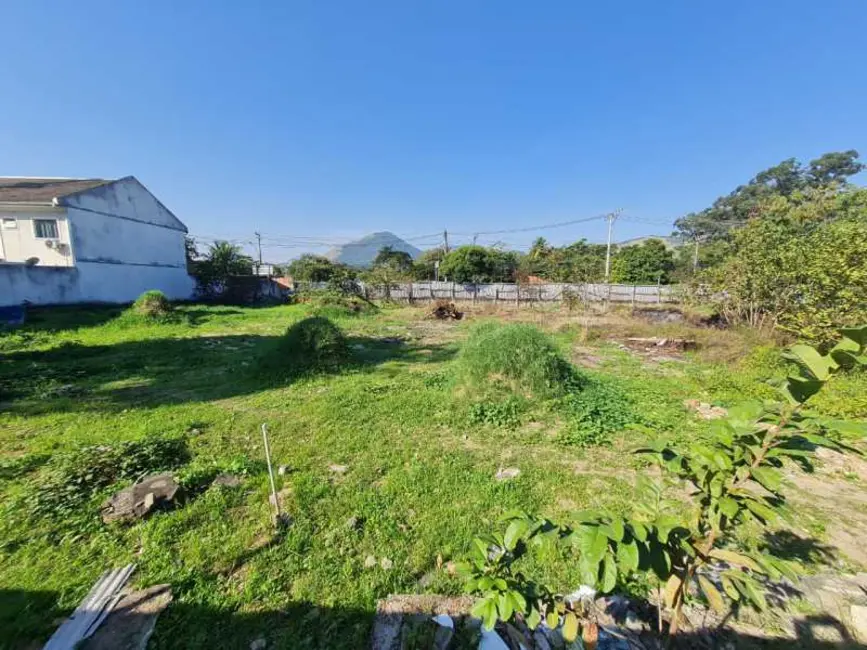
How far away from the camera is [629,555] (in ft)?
2.63

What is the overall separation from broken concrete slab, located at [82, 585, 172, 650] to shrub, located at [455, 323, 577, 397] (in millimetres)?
3631

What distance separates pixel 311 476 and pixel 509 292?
1769cm

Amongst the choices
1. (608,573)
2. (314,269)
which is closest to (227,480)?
(608,573)

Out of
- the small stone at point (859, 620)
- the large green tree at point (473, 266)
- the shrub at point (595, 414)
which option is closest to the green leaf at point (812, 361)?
the small stone at point (859, 620)

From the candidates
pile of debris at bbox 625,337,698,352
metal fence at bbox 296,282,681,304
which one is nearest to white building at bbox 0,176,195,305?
metal fence at bbox 296,282,681,304

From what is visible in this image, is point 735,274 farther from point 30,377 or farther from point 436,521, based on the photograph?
point 30,377

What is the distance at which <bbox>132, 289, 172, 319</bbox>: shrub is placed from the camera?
11188mm

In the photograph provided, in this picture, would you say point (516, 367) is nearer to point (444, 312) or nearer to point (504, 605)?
point (504, 605)

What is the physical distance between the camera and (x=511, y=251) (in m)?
34.1

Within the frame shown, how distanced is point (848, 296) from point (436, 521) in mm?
7108

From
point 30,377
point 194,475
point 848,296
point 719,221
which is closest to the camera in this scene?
point 194,475

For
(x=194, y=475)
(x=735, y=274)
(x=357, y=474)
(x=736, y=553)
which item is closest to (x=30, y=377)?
(x=194, y=475)

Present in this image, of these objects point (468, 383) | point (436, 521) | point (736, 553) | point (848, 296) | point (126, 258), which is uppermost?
point (126, 258)

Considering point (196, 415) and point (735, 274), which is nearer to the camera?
point (196, 415)
